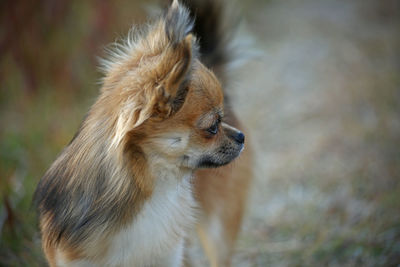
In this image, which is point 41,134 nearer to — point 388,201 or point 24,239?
point 24,239

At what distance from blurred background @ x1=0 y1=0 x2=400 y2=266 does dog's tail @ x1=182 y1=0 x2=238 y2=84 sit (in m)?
0.24

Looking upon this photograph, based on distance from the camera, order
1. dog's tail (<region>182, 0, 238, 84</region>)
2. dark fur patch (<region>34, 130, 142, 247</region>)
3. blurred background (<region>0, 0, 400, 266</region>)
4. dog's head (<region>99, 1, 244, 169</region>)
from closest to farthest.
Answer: dog's head (<region>99, 1, 244, 169</region>) < dark fur patch (<region>34, 130, 142, 247</region>) < dog's tail (<region>182, 0, 238, 84</region>) < blurred background (<region>0, 0, 400, 266</region>)

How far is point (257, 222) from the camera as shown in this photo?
4730mm

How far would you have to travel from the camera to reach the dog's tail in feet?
11.3

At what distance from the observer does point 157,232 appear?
251cm

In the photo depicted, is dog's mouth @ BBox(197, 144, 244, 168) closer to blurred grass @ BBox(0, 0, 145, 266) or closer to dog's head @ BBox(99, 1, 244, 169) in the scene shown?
dog's head @ BBox(99, 1, 244, 169)

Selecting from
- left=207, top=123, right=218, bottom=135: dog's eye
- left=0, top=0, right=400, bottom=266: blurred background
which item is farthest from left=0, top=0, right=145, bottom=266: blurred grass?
left=207, top=123, right=218, bottom=135: dog's eye

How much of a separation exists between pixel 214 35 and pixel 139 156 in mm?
1611

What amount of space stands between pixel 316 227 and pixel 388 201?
0.78m

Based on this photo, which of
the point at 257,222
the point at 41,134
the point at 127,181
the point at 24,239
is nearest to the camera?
the point at 127,181

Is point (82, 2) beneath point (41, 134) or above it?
above

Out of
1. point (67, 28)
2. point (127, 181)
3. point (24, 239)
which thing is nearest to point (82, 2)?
point (67, 28)

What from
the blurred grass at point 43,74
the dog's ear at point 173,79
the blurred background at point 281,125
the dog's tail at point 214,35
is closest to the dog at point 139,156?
the dog's ear at point 173,79

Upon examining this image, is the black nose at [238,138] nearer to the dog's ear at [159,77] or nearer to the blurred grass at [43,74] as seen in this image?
the dog's ear at [159,77]
